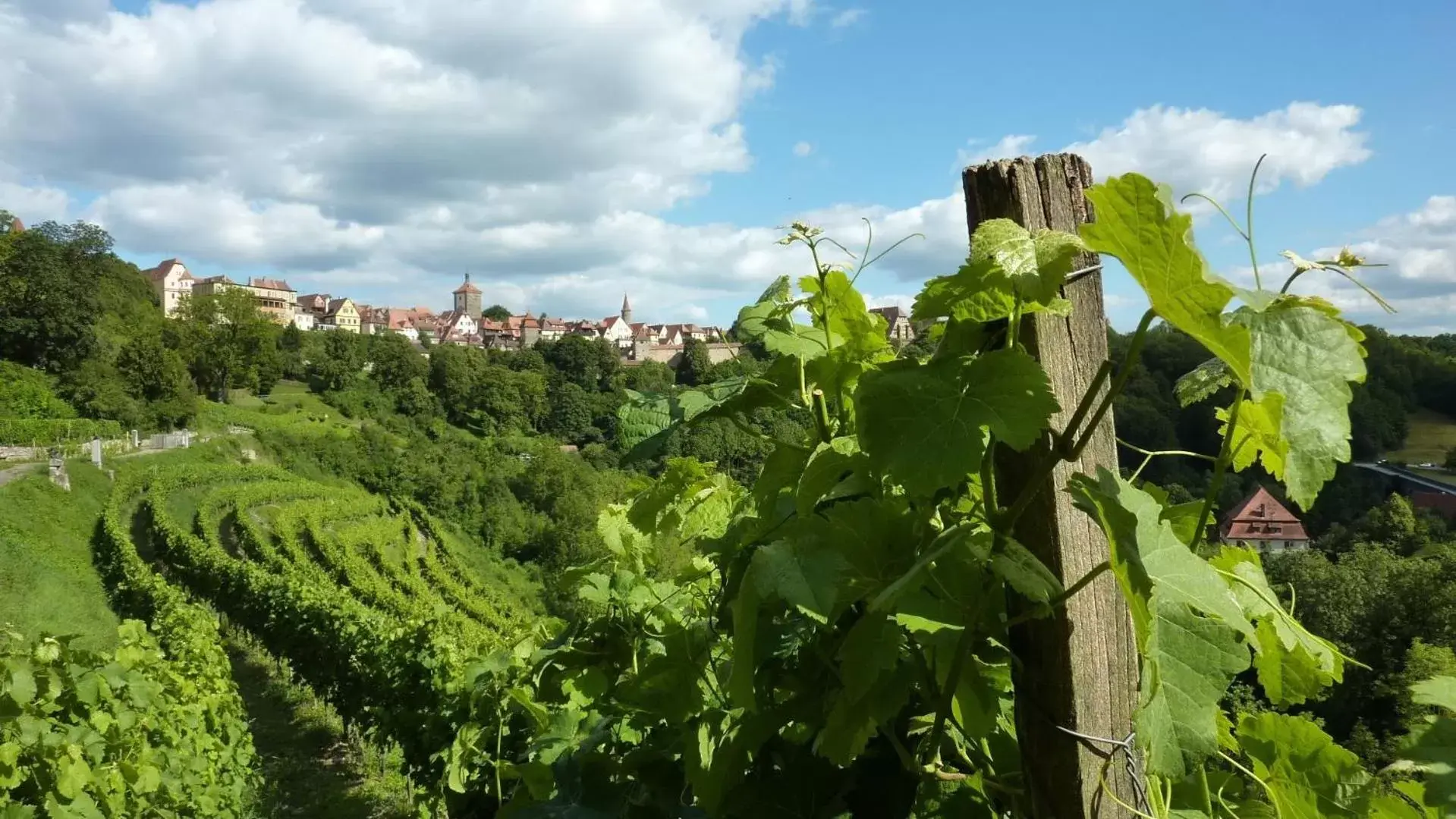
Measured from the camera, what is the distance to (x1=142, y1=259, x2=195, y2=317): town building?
85.6 m

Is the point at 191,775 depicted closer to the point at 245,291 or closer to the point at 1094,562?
the point at 1094,562

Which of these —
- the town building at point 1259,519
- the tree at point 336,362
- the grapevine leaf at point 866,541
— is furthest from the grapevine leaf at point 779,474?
the tree at point 336,362

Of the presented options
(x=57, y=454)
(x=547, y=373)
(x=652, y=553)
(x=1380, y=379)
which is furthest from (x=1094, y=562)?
(x=547, y=373)

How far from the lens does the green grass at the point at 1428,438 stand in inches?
1380

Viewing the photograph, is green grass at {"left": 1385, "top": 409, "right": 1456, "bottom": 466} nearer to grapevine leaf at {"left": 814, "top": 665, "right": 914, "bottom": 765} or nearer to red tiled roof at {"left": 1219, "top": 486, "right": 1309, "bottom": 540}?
red tiled roof at {"left": 1219, "top": 486, "right": 1309, "bottom": 540}

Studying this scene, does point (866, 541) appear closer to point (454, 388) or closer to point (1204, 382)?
point (1204, 382)

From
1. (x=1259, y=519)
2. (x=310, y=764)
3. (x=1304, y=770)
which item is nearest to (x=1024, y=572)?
(x=1304, y=770)

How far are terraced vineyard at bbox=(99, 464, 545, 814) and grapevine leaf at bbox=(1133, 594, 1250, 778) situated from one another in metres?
2.67

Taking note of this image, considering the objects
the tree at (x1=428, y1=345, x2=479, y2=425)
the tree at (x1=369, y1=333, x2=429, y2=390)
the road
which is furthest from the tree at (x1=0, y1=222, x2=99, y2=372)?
the road

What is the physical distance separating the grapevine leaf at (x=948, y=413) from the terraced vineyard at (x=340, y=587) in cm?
257

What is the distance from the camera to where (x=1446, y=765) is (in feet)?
2.48

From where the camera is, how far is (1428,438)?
36.5 meters

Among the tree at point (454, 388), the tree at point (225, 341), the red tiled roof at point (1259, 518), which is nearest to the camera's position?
the red tiled roof at point (1259, 518)

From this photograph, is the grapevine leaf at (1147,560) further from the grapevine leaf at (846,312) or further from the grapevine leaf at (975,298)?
the grapevine leaf at (846,312)
